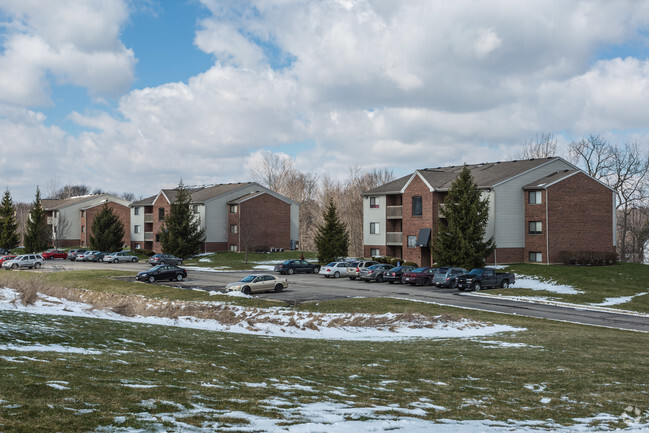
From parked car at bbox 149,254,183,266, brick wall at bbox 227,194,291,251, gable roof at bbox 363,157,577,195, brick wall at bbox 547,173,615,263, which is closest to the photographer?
brick wall at bbox 547,173,615,263

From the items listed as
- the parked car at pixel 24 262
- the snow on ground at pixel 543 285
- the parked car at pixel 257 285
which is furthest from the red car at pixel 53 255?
the snow on ground at pixel 543 285

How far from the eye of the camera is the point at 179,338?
47.9ft

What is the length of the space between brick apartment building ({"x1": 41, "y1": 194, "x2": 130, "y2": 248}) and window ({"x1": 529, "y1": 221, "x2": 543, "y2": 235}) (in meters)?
68.2

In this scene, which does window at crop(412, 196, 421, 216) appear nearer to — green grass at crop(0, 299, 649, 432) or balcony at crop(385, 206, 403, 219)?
balcony at crop(385, 206, 403, 219)

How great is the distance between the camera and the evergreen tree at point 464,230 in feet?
149

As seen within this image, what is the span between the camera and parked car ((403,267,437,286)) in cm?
4212

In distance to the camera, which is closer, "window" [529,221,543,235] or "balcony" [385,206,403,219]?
"window" [529,221,543,235]

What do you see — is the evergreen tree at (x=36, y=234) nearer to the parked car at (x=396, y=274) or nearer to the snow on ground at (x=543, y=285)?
the parked car at (x=396, y=274)

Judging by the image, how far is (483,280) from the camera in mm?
39531

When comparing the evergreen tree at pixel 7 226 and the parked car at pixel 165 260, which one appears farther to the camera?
the evergreen tree at pixel 7 226

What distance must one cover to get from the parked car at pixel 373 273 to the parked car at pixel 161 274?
48.5 feet

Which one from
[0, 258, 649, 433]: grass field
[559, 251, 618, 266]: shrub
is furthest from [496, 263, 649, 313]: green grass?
[0, 258, 649, 433]: grass field

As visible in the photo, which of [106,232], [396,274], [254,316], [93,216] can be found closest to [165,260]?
[106,232]

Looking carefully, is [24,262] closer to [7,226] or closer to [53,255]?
[53,255]
